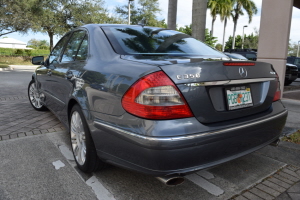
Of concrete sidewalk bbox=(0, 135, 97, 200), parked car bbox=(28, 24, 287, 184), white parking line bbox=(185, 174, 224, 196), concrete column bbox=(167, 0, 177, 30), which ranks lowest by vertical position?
concrete sidewalk bbox=(0, 135, 97, 200)

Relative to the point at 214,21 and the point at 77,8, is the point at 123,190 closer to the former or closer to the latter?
the point at 77,8

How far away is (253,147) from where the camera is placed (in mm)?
2250

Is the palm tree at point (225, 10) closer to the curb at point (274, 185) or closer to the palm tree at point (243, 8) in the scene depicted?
the palm tree at point (243, 8)

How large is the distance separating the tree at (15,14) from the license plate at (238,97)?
75.4 ft

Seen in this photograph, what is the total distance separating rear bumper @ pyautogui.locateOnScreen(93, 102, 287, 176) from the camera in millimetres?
1759

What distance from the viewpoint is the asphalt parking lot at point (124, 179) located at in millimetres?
2291

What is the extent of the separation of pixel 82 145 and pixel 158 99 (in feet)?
3.83

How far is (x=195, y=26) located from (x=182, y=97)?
234 inches

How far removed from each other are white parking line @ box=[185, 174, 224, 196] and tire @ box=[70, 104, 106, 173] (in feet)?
2.96

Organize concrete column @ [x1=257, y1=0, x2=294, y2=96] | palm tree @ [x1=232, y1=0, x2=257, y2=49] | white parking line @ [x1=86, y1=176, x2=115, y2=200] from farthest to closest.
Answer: palm tree @ [x1=232, y1=0, x2=257, y2=49]
concrete column @ [x1=257, y1=0, x2=294, y2=96]
white parking line @ [x1=86, y1=176, x2=115, y2=200]

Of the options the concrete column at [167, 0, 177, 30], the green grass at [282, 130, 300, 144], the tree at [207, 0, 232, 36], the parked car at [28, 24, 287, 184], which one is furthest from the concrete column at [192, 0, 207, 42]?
the tree at [207, 0, 232, 36]

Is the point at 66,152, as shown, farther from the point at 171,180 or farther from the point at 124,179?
the point at 171,180

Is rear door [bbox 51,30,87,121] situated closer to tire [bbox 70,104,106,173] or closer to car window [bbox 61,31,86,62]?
car window [bbox 61,31,86,62]

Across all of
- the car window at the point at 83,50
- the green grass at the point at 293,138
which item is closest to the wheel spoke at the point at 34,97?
the car window at the point at 83,50
